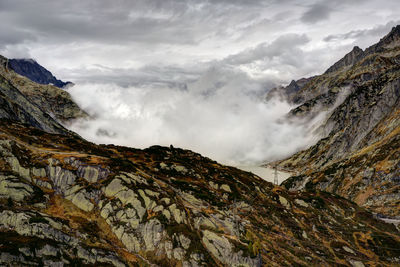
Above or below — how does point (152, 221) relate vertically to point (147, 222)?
above

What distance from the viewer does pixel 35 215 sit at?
67.8 meters

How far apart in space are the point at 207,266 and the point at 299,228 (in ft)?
207

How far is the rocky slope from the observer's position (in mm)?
65625

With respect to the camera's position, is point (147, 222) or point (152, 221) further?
point (152, 221)

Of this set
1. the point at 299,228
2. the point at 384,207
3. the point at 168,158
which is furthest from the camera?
the point at 384,207

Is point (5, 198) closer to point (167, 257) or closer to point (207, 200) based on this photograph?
point (167, 257)

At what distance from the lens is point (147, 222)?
8175 cm

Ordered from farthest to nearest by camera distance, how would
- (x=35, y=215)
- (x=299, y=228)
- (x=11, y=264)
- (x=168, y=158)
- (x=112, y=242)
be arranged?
(x=168, y=158) → (x=299, y=228) → (x=112, y=242) → (x=35, y=215) → (x=11, y=264)

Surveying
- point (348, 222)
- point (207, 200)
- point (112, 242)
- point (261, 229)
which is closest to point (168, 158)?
point (207, 200)

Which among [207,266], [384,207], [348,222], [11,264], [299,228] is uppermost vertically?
[384,207]

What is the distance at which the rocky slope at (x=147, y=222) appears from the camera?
65.6m

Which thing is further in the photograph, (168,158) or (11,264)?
(168,158)

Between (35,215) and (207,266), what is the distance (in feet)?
156

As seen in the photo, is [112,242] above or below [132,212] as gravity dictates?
below
